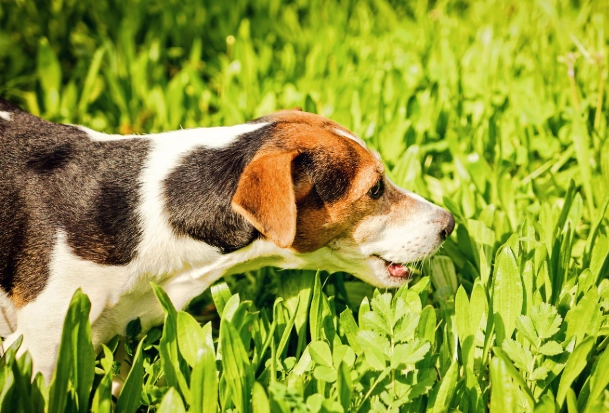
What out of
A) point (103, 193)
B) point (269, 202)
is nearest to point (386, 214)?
point (269, 202)

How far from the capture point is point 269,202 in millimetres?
2348

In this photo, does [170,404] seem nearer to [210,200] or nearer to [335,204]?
[210,200]

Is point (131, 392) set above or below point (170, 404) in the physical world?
below

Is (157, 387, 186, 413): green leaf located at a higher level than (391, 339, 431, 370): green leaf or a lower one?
lower

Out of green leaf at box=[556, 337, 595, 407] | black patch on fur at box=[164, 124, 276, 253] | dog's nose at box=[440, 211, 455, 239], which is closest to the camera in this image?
green leaf at box=[556, 337, 595, 407]

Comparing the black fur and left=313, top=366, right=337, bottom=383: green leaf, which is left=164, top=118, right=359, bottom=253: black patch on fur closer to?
the black fur

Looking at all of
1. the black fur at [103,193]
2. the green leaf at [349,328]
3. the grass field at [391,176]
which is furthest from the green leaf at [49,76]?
the green leaf at [349,328]

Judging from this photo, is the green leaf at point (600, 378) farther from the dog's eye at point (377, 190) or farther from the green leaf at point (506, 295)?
the dog's eye at point (377, 190)

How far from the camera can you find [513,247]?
2955 millimetres

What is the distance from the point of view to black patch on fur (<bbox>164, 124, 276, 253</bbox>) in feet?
8.39

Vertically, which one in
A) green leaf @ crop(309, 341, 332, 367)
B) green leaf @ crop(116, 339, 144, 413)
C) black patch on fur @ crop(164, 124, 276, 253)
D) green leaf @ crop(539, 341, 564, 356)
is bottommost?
green leaf @ crop(116, 339, 144, 413)

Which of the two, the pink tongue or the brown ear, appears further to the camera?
the pink tongue

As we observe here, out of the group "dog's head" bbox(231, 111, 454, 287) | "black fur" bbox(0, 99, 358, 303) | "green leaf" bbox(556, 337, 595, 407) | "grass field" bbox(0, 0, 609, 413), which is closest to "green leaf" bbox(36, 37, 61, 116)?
"grass field" bbox(0, 0, 609, 413)

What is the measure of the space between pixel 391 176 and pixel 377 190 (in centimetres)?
105
